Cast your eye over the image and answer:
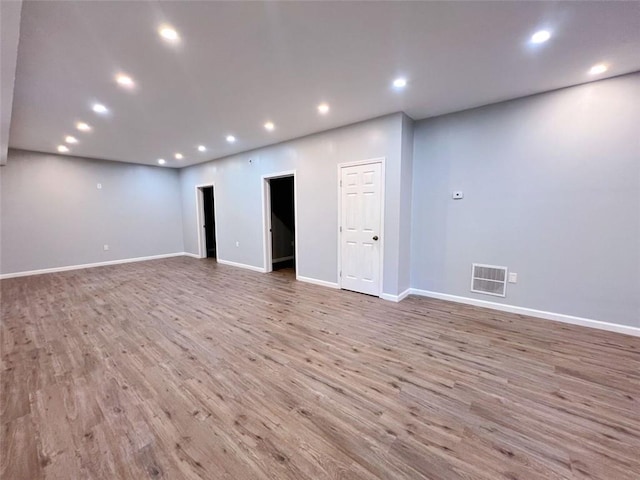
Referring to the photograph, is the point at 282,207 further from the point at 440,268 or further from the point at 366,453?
the point at 366,453

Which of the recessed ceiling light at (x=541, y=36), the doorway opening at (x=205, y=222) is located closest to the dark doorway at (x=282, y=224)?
the doorway opening at (x=205, y=222)

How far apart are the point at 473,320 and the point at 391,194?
1982mm

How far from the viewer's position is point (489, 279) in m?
3.58

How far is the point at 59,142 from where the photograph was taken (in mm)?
5070

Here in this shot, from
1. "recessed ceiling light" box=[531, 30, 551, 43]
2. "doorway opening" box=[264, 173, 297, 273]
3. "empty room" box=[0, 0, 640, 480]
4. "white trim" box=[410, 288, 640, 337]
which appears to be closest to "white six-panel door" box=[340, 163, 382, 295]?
"empty room" box=[0, 0, 640, 480]

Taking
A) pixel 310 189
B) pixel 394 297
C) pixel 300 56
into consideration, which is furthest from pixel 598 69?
pixel 310 189

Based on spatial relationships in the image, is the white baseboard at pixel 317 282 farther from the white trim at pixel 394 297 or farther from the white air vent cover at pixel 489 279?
the white air vent cover at pixel 489 279

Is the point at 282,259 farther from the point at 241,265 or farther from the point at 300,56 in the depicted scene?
the point at 300,56

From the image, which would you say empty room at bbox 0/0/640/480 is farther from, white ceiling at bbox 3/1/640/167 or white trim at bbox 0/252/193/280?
white trim at bbox 0/252/193/280

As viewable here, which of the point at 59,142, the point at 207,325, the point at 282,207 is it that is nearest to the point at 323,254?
the point at 207,325

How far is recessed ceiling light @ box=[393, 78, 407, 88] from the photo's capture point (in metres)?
2.78

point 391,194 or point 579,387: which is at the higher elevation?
point 391,194

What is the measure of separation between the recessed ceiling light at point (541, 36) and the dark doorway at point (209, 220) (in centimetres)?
776

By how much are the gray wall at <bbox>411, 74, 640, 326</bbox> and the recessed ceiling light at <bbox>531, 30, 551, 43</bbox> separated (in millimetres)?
1274
